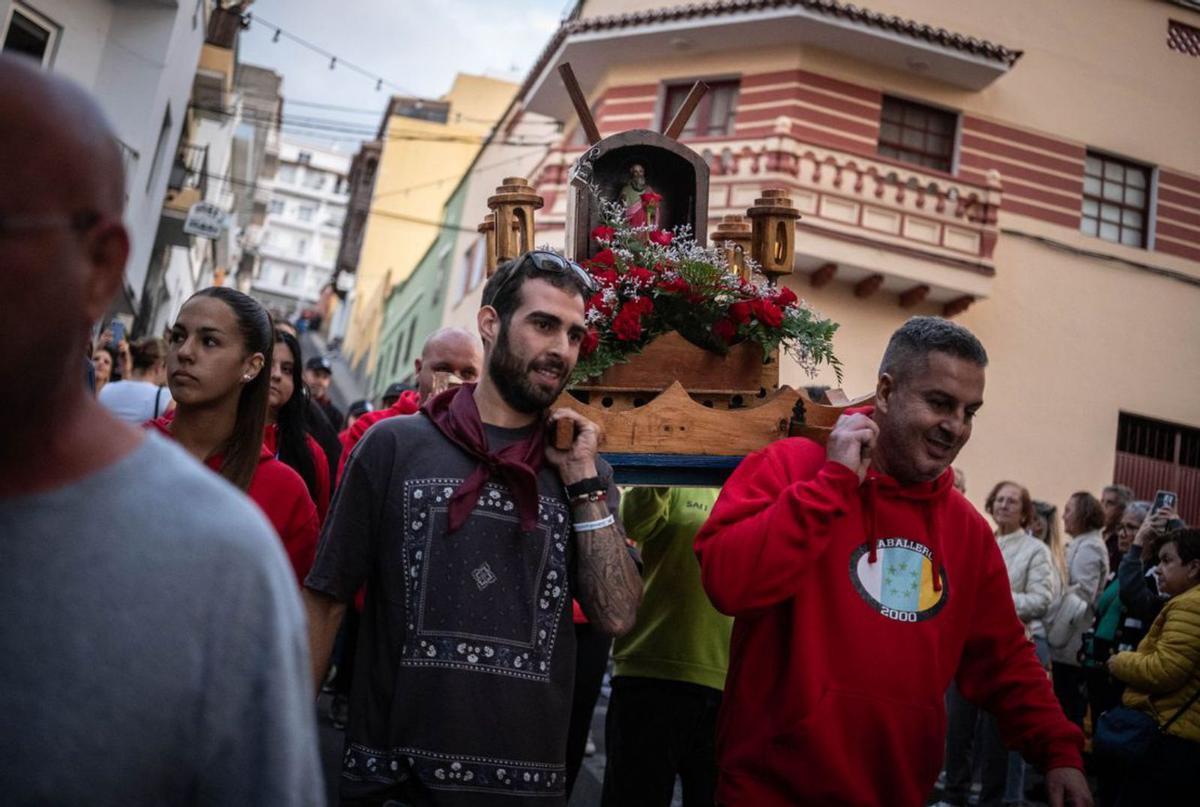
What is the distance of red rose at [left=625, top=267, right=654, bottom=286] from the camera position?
156 inches

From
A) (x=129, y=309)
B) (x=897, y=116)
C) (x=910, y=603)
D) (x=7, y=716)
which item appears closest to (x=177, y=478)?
(x=7, y=716)

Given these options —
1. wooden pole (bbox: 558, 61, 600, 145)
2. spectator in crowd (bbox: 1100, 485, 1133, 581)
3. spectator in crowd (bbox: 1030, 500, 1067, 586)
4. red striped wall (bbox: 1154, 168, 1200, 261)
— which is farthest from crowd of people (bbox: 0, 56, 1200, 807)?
red striped wall (bbox: 1154, 168, 1200, 261)

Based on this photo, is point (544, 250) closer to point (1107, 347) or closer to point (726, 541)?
point (726, 541)

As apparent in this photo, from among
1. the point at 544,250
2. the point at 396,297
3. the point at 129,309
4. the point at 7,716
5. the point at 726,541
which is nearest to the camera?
the point at 7,716

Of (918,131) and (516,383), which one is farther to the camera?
(918,131)

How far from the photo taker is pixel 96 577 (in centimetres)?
122

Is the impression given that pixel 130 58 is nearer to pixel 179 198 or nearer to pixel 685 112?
pixel 179 198

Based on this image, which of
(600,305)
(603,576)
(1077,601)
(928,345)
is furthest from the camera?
(1077,601)

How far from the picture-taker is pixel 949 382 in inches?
128

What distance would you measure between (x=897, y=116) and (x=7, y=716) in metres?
17.1

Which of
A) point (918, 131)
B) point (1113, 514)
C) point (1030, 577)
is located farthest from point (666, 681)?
point (918, 131)

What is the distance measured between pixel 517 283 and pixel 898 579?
4.43ft

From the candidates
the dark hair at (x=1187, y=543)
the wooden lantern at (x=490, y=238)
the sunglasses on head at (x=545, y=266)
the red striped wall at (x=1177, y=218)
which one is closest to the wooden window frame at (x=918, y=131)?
the red striped wall at (x=1177, y=218)

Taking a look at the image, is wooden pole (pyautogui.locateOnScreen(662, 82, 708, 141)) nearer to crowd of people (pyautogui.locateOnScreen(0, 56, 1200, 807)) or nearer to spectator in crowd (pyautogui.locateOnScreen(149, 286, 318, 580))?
crowd of people (pyautogui.locateOnScreen(0, 56, 1200, 807))
